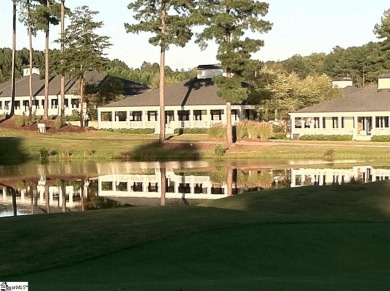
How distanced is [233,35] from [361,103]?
46.8 ft

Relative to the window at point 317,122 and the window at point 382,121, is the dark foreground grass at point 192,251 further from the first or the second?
the window at point 317,122

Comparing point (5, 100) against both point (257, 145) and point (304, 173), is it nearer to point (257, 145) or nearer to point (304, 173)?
point (257, 145)

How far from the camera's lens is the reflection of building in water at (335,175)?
3429 cm

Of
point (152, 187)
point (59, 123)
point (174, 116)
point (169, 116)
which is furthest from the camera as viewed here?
point (169, 116)

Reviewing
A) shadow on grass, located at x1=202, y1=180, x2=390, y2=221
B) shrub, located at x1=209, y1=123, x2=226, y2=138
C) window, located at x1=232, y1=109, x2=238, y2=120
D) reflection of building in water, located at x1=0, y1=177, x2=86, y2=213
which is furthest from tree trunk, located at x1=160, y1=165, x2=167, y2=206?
window, located at x1=232, y1=109, x2=238, y2=120

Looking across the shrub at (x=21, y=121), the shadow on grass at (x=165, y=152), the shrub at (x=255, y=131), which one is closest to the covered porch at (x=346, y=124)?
the shrub at (x=255, y=131)

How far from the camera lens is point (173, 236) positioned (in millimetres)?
14234

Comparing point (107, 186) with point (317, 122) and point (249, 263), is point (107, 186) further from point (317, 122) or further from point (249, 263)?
point (317, 122)

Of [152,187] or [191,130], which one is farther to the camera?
[191,130]

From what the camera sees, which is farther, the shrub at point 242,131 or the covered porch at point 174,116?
the covered porch at point 174,116

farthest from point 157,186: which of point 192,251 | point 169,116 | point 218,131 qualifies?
point 169,116

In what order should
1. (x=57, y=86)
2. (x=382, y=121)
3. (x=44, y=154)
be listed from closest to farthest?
(x=44, y=154), (x=382, y=121), (x=57, y=86)

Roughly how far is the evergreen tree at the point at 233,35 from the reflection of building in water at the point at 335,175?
14171mm

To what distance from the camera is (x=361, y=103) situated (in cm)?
6084
